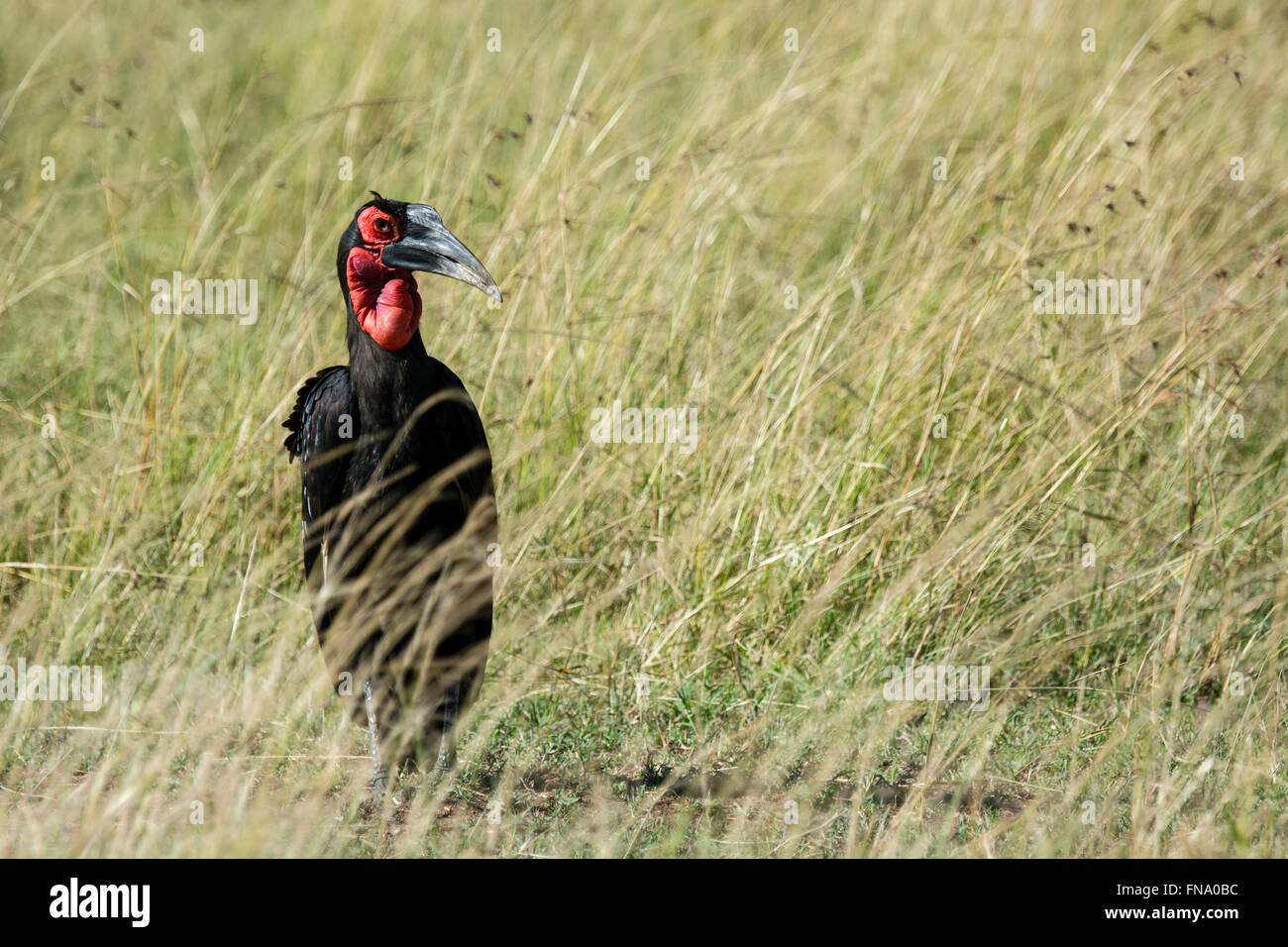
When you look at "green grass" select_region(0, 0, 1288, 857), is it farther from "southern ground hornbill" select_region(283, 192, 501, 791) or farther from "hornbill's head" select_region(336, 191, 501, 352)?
"hornbill's head" select_region(336, 191, 501, 352)

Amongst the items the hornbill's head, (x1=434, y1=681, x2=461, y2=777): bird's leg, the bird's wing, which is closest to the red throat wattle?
the hornbill's head

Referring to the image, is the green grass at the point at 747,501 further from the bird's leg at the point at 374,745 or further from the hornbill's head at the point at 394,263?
the hornbill's head at the point at 394,263

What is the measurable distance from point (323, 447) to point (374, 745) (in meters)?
0.80

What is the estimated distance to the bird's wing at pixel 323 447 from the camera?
3477mm

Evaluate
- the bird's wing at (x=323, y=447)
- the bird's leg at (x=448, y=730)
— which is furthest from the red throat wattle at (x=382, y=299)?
the bird's leg at (x=448, y=730)

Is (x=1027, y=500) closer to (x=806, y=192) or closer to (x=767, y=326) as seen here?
(x=767, y=326)

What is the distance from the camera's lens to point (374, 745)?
3514 mm

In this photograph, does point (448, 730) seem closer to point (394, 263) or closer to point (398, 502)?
point (398, 502)

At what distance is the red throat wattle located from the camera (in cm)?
337

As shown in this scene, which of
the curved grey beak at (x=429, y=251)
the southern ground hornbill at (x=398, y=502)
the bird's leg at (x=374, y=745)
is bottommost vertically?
the bird's leg at (x=374, y=745)

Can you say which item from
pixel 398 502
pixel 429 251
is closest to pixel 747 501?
pixel 398 502

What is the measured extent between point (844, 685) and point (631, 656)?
61cm

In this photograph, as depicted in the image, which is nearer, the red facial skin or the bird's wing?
the red facial skin

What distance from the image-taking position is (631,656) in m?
3.81
